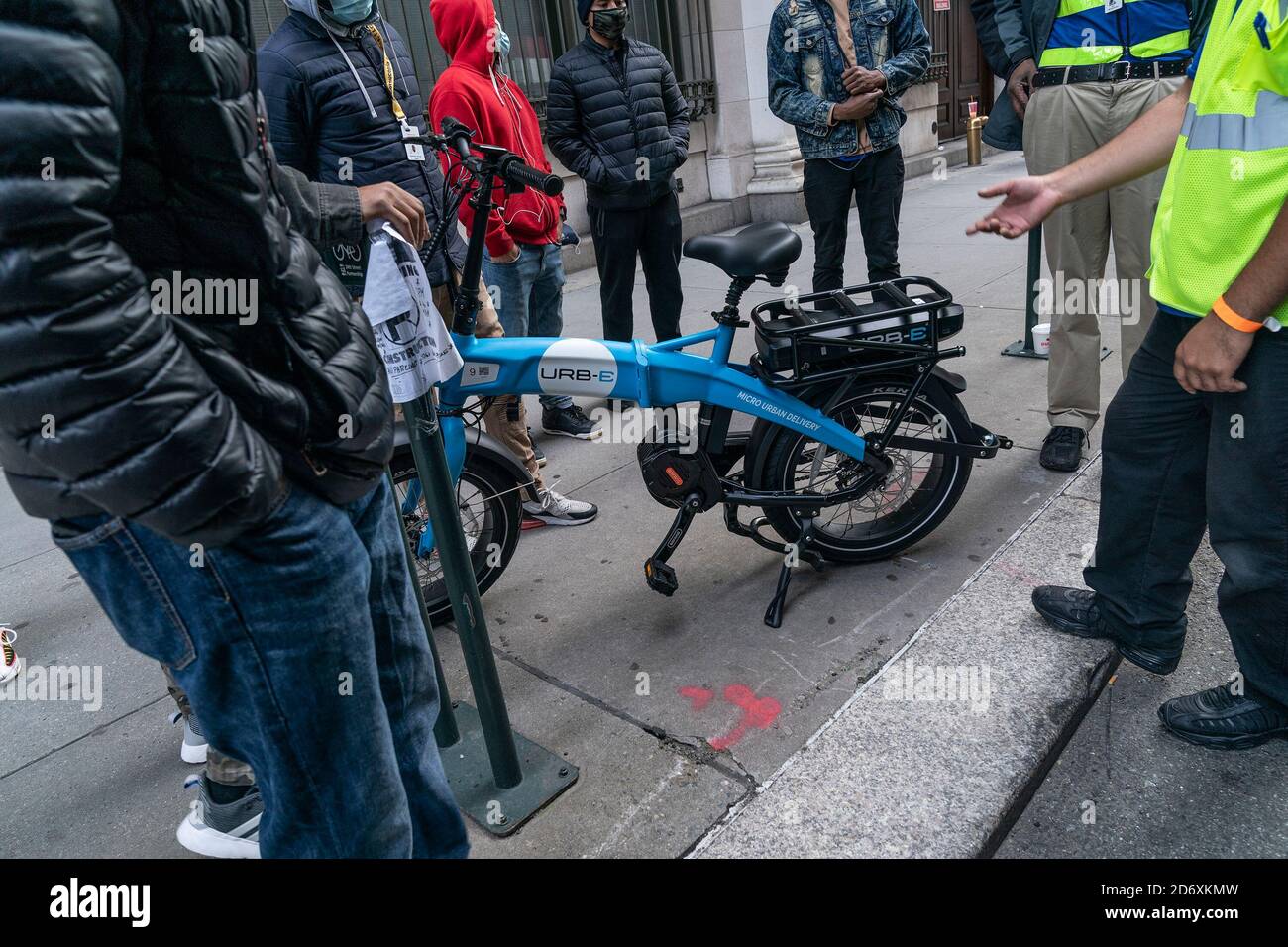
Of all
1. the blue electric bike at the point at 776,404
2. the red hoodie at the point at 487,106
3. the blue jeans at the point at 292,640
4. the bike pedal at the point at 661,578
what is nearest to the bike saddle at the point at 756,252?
the blue electric bike at the point at 776,404

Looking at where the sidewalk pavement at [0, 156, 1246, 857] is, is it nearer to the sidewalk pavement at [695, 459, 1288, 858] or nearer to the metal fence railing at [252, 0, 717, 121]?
the sidewalk pavement at [695, 459, 1288, 858]

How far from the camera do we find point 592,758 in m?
2.65

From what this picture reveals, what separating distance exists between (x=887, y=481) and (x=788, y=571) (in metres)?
0.58

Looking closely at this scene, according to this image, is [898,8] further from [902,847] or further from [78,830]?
[78,830]

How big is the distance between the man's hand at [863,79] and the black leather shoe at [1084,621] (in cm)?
301

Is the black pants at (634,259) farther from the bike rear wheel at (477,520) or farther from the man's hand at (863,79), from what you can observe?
the bike rear wheel at (477,520)

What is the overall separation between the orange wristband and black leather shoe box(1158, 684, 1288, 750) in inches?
39.1

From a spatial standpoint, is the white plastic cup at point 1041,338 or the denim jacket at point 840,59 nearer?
the denim jacket at point 840,59

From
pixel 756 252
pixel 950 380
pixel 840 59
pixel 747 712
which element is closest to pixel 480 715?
pixel 747 712

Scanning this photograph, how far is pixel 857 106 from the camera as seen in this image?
4.93m

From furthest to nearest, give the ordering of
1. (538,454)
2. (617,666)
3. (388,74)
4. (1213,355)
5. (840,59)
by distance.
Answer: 1. (840,59)
2. (538,454)
3. (388,74)
4. (617,666)
5. (1213,355)

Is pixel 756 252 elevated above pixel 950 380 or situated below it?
above

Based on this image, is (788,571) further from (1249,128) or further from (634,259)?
(634,259)

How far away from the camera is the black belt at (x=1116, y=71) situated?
3.68m
